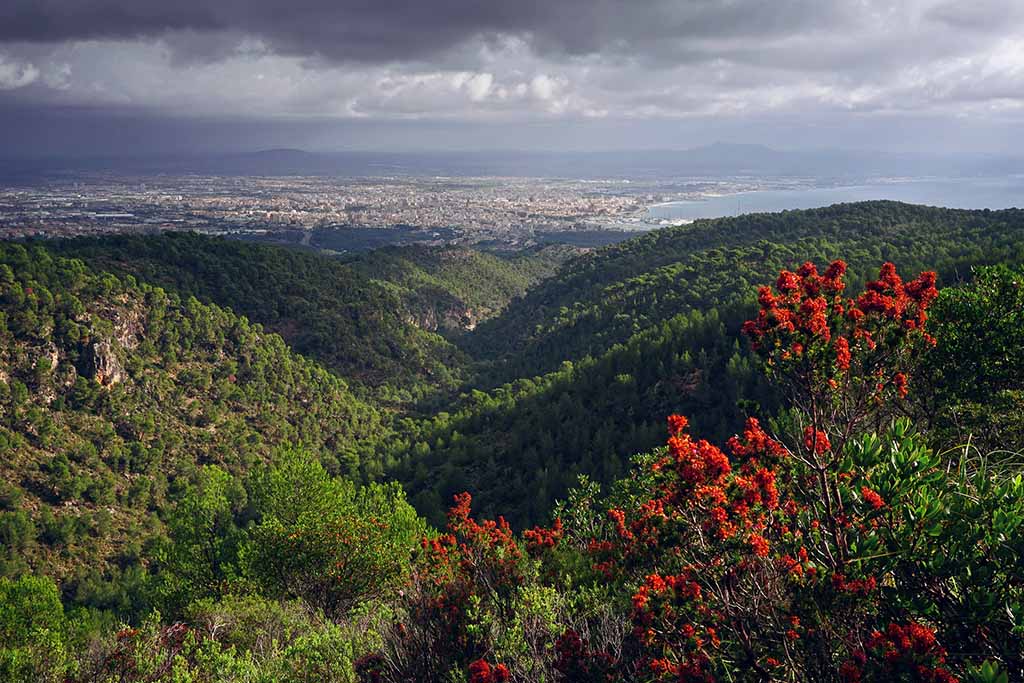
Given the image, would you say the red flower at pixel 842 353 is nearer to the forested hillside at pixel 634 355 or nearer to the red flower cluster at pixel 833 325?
the red flower cluster at pixel 833 325

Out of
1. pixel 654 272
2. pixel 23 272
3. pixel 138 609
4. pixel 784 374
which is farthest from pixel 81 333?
pixel 654 272

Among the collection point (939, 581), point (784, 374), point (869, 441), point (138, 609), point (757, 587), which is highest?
point (784, 374)

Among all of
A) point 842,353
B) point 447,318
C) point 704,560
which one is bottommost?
point 447,318

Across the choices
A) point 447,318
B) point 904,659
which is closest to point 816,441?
point 904,659

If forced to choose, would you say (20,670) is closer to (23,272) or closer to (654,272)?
(23,272)

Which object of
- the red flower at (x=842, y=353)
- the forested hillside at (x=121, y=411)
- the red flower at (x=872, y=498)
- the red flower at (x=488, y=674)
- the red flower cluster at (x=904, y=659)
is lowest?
the forested hillside at (x=121, y=411)

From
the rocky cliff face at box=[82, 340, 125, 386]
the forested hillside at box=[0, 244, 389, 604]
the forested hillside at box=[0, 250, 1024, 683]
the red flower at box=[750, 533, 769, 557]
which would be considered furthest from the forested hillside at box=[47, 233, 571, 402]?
the red flower at box=[750, 533, 769, 557]

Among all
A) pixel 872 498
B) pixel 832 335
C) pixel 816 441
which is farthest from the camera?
pixel 832 335

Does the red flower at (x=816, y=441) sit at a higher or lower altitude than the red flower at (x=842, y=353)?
lower

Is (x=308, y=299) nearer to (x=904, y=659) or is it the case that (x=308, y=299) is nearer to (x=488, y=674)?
(x=488, y=674)

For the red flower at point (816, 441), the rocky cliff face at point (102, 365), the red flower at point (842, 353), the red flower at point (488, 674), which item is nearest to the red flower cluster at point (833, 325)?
the red flower at point (842, 353)

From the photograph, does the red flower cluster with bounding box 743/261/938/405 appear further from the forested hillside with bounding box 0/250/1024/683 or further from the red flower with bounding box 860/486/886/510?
the red flower with bounding box 860/486/886/510
